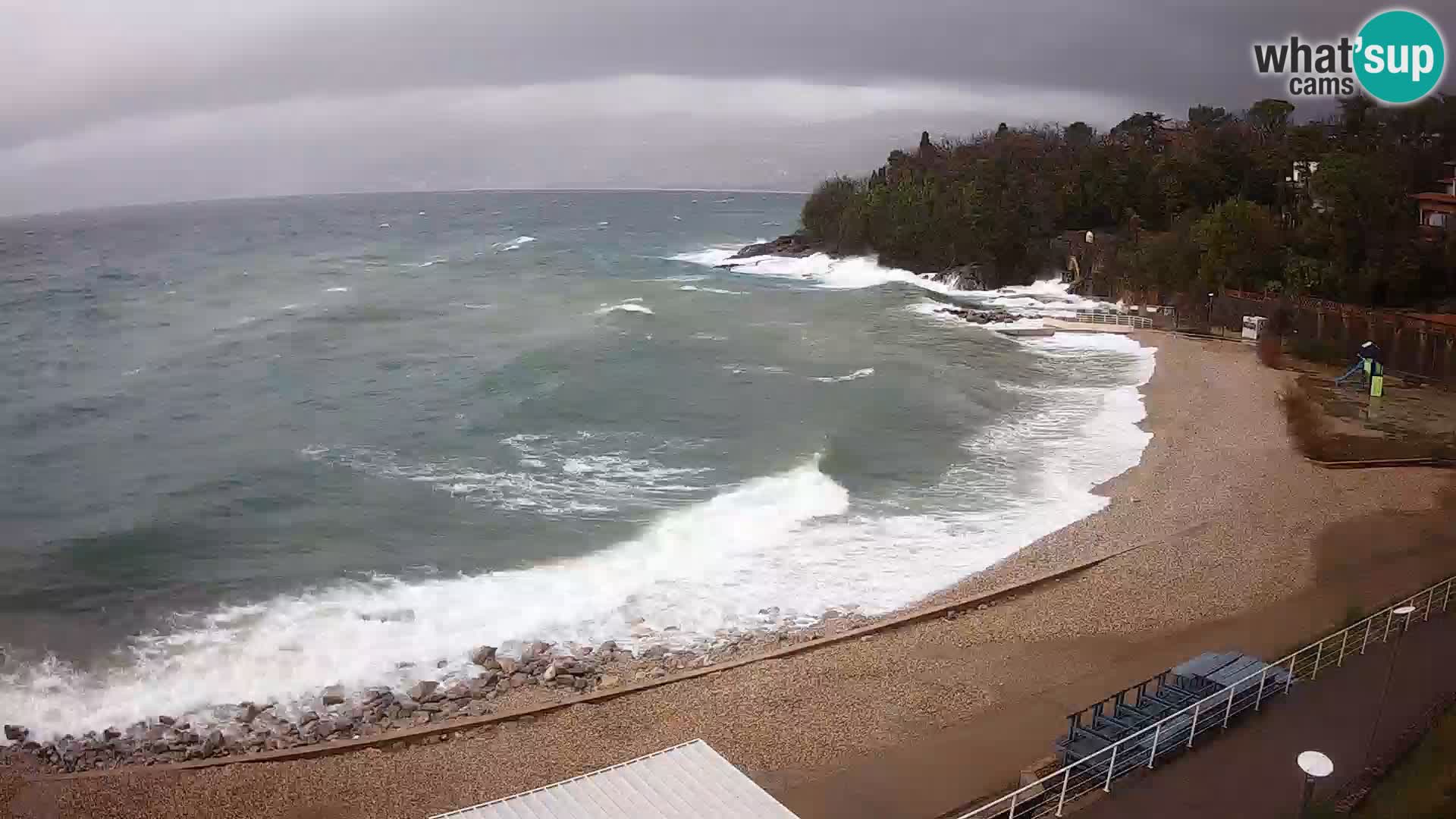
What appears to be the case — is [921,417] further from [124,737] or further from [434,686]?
[124,737]

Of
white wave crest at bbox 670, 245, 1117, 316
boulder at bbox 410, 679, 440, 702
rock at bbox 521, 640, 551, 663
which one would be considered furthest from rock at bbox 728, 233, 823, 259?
boulder at bbox 410, 679, 440, 702

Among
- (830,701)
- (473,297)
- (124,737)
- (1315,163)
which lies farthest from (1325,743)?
(473,297)

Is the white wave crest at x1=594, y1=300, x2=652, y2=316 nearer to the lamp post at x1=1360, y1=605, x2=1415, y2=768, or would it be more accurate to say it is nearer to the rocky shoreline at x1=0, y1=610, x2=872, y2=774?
the rocky shoreline at x1=0, y1=610, x2=872, y2=774

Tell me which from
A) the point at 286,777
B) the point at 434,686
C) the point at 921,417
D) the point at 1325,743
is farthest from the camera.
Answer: the point at 921,417

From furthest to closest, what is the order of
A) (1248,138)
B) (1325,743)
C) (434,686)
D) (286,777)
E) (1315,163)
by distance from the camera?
(1248,138) < (1315,163) < (434,686) < (286,777) < (1325,743)

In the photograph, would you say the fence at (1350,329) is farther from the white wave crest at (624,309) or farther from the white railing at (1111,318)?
the white wave crest at (624,309)

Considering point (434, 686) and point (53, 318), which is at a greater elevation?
point (53, 318)
